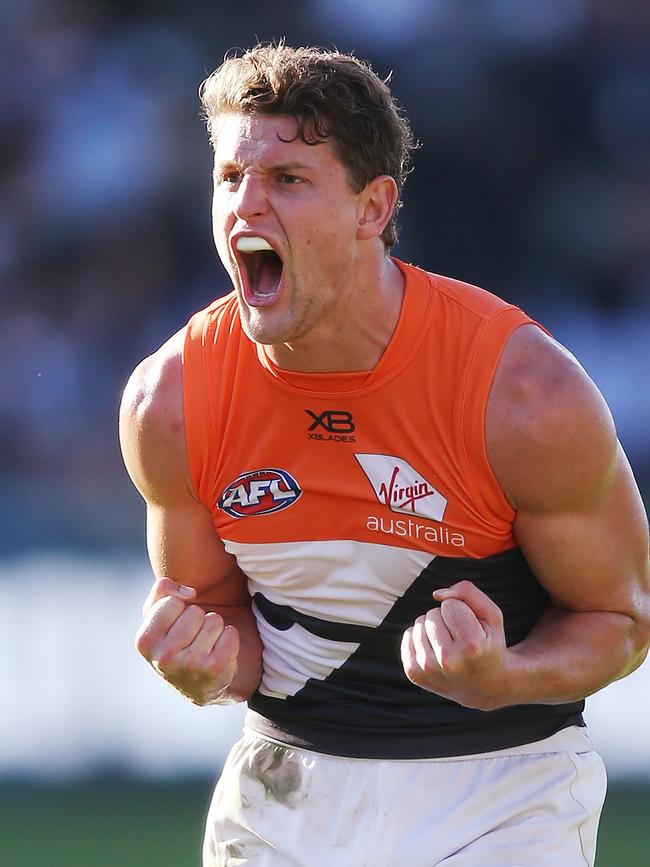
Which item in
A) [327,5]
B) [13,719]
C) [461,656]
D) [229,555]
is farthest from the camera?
[327,5]

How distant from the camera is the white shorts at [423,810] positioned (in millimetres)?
3084

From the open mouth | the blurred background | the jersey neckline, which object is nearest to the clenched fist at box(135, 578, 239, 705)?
the jersey neckline

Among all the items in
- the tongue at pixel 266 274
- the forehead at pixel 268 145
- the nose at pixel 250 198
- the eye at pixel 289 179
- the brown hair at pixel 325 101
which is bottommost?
the tongue at pixel 266 274

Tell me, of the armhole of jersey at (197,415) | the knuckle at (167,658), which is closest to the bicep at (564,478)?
the armhole of jersey at (197,415)

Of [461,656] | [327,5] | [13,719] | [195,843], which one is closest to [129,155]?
[327,5]

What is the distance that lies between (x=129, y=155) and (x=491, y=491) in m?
5.67

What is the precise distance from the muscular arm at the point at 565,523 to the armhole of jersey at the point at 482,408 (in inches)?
0.6

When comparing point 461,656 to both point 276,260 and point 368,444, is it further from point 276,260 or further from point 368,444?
point 276,260

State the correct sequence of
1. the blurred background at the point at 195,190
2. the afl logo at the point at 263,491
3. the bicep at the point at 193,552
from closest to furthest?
1. the afl logo at the point at 263,491
2. the bicep at the point at 193,552
3. the blurred background at the point at 195,190

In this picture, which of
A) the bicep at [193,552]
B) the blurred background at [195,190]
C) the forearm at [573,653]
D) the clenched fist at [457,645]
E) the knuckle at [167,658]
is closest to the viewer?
the clenched fist at [457,645]

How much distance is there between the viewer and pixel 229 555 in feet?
11.2

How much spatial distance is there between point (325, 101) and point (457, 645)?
4.00ft

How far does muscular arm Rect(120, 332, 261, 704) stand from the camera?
9.63 ft

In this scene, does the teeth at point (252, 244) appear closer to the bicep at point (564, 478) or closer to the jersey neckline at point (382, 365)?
the jersey neckline at point (382, 365)
